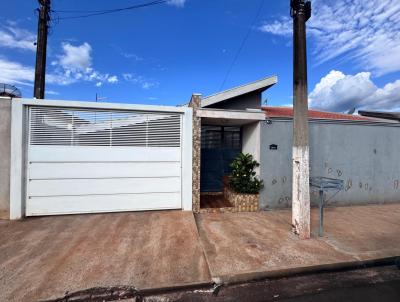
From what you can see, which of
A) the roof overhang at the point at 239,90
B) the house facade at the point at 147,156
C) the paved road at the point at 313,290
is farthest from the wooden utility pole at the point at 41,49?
the paved road at the point at 313,290

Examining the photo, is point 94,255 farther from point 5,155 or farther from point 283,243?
point 5,155

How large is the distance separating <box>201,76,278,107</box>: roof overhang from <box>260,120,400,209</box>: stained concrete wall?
1832mm

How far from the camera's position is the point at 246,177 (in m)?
7.04

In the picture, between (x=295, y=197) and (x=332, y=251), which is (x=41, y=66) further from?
(x=332, y=251)

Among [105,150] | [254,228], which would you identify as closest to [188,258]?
[254,228]

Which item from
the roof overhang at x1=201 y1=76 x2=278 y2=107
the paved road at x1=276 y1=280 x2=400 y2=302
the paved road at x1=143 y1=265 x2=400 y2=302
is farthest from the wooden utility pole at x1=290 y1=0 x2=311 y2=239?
the roof overhang at x1=201 y1=76 x2=278 y2=107

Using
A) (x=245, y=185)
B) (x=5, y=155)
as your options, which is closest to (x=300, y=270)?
(x=245, y=185)

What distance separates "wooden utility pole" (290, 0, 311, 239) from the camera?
4.74 meters

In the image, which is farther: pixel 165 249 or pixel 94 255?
pixel 165 249

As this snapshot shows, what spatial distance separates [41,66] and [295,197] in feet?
30.3

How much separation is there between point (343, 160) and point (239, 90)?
4.18 m

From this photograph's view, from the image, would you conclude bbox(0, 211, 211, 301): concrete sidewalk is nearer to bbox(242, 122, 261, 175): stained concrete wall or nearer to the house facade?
the house facade

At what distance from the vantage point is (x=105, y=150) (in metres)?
6.51

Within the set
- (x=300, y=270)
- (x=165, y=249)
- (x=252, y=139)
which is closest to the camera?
(x=300, y=270)
